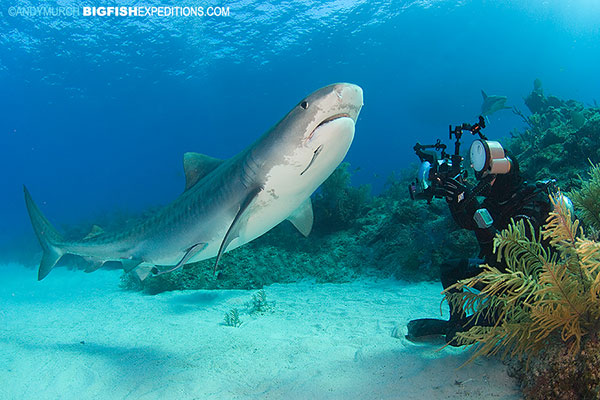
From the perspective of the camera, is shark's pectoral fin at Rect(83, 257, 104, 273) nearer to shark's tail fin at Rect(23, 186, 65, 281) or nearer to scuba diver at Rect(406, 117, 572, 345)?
shark's tail fin at Rect(23, 186, 65, 281)

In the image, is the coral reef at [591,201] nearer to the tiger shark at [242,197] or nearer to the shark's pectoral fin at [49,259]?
the tiger shark at [242,197]

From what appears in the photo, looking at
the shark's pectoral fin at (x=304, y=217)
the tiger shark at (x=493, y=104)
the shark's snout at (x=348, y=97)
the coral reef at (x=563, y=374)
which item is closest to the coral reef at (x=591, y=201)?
the coral reef at (x=563, y=374)

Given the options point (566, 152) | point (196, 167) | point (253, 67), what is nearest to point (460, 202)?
point (196, 167)

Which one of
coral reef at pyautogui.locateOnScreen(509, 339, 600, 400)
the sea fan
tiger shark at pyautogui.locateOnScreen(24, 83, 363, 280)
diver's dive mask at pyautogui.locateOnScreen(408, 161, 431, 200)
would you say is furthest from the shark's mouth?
coral reef at pyautogui.locateOnScreen(509, 339, 600, 400)

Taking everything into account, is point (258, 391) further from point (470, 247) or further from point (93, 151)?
point (93, 151)

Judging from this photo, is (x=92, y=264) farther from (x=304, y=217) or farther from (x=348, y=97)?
(x=348, y=97)

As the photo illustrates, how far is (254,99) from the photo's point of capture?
5812 centimetres

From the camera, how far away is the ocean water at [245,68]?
103 feet

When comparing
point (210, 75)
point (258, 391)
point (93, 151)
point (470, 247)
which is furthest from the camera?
point (93, 151)

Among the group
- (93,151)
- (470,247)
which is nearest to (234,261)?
(470,247)

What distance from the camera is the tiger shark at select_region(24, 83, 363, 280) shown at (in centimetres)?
292

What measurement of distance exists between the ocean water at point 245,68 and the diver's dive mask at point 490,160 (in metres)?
4.07

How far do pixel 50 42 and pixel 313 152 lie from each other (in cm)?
4096

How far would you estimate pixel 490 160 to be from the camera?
2.64m
